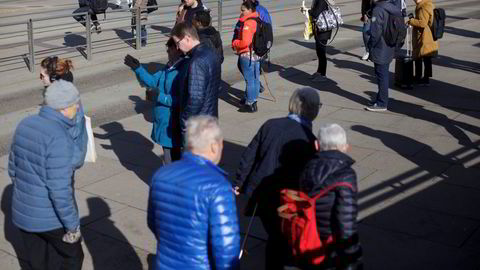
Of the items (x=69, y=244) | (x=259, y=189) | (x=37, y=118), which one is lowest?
(x=69, y=244)

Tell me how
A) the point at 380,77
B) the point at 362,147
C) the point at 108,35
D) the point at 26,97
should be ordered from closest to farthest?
the point at 362,147
the point at 380,77
the point at 26,97
the point at 108,35

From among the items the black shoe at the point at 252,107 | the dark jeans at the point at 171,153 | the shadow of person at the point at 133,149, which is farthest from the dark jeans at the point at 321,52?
the dark jeans at the point at 171,153

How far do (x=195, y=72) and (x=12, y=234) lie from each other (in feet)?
7.34

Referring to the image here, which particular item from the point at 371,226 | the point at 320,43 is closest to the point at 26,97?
the point at 320,43

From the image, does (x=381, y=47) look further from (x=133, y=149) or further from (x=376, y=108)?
(x=133, y=149)

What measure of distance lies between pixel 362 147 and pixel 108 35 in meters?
11.1

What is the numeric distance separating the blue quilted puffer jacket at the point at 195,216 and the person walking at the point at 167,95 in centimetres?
290

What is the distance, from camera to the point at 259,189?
199 inches

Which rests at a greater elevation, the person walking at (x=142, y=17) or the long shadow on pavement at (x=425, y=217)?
the person walking at (x=142, y=17)

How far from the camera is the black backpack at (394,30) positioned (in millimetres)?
10328

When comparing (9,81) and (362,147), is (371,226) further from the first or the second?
(9,81)

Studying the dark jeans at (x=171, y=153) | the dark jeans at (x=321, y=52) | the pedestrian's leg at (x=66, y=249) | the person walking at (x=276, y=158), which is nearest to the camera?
the pedestrian's leg at (x=66, y=249)

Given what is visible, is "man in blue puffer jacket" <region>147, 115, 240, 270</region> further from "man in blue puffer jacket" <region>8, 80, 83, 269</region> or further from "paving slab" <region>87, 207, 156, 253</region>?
"paving slab" <region>87, 207, 156, 253</region>

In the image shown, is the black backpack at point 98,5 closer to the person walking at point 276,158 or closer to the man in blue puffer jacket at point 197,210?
the person walking at point 276,158
